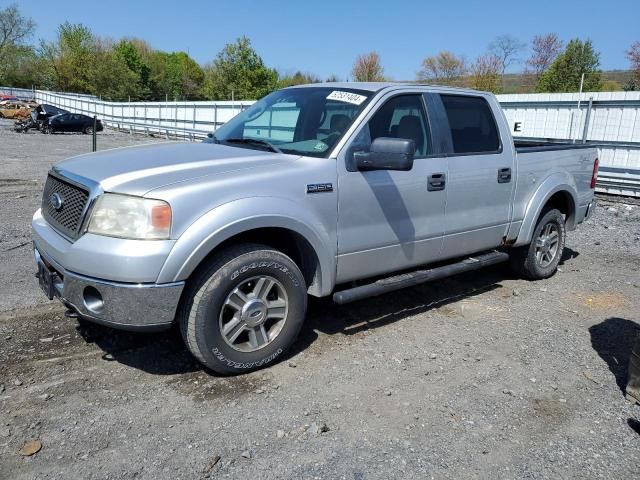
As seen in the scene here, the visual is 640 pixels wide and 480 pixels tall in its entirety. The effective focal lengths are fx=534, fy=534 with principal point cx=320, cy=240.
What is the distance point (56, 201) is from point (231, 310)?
4.54 ft

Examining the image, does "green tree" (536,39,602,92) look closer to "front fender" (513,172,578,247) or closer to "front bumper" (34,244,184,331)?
"front fender" (513,172,578,247)

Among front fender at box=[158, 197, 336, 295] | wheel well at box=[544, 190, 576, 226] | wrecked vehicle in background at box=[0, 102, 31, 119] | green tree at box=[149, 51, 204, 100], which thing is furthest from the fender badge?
green tree at box=[149, 51, 204, 100]

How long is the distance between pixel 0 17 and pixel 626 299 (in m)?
97.9

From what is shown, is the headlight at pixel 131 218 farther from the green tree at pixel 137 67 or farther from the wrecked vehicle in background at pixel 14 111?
the green tree at pixel 137 67

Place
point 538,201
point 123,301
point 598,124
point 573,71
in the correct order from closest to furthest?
1. point 123,301
2. point 538,201
3. point 598,124
4. point 573,71

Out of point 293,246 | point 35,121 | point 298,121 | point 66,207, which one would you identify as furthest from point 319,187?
point 35,121

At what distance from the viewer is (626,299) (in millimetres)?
5539

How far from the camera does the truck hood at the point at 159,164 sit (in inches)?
126

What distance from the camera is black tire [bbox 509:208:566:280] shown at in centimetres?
575

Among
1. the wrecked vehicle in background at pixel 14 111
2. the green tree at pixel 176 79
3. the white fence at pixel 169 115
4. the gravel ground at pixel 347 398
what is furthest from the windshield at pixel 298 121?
the green tree at pixel 176 79

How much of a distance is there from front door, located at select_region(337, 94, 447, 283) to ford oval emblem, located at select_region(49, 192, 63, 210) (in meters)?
1.87

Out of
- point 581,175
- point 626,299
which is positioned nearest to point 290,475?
point 626,299

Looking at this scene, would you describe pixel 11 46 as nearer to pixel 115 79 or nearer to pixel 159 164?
pixel 115 79

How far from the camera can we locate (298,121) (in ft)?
14.3
